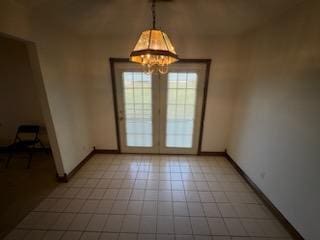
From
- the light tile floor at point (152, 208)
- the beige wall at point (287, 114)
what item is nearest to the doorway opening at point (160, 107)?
the light tile floor at point (152, 208)

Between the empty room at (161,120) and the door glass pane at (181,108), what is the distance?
0.07 ft

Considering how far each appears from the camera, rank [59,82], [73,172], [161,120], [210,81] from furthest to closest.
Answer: [161,120]
[210,81]
[73,172]
[59,82]

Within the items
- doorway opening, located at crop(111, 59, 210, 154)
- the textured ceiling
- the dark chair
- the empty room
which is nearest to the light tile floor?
the empty room

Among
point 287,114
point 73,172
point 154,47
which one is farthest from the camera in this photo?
point 73,172

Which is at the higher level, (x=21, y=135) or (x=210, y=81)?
(x=210, y=81)

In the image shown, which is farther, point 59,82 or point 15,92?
point 15,92

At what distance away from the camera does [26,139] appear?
349 centimetres

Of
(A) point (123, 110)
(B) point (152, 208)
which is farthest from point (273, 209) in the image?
(A) point (123, 110)

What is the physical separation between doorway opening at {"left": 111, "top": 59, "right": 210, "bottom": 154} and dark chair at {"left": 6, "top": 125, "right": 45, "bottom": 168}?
1672mm

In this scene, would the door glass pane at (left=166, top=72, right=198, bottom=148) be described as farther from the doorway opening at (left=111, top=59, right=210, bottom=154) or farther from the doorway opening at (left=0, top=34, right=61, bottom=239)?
the doorway opening at (left=0, top=34, right=61, bottom=239)

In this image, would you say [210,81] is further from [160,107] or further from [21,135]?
[21,135]

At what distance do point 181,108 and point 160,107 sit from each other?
42cm

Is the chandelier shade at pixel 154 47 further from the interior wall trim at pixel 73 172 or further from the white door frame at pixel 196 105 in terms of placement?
the interior wall trim at pixel 73 172

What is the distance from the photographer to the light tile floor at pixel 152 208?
5.73ft
